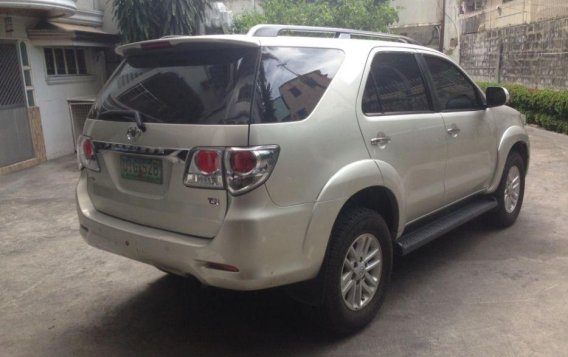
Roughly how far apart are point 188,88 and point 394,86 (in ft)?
4.94

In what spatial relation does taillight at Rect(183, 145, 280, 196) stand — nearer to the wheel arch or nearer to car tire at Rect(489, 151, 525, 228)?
the wheel arch

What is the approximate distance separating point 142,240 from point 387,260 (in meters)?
1.58

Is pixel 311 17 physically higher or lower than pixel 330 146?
higher

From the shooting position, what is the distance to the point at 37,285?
13.4 feet

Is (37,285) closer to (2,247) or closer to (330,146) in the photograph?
(2,247)

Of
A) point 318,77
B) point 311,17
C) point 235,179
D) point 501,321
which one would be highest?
point 311,17

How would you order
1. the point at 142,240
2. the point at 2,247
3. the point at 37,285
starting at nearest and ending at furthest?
the point at 142,240, the point at 37,285, the point at 2,247

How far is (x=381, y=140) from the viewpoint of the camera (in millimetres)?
3285

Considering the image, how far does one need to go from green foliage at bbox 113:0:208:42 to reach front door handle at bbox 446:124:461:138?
7.33m

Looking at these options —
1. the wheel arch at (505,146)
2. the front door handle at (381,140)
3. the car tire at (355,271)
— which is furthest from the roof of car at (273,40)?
the wheel arch at (505,146)

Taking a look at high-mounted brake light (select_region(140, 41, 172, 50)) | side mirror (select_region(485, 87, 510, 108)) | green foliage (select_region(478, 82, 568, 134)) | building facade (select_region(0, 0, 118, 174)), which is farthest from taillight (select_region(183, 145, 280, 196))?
green foliage (select_region(478, 82, 568, 134))

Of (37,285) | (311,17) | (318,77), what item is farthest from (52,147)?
(311,17)

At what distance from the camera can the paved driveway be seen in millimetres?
3104

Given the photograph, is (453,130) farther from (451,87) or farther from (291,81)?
(291,81)
